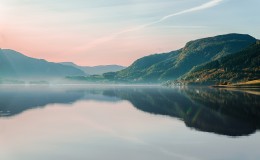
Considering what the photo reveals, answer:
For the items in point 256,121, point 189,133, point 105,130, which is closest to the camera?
point 189,133

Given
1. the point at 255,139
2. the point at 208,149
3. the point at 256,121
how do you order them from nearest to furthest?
the point at 208,149, the point at 255,139, the point at 256,121

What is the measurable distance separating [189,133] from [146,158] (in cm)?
1933

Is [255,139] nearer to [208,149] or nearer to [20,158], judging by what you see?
[208,149]

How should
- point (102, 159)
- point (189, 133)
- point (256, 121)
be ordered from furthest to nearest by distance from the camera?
point (256, 121)
point (189, 133)
point (102, 159)

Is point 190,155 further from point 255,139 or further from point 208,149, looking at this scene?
point 255,139

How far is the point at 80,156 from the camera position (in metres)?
41.0

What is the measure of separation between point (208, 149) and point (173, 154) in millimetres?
5436

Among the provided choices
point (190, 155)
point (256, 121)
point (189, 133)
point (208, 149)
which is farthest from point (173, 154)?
point (256, 121)

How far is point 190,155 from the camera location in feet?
136

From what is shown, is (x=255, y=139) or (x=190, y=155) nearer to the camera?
(x=190, y=155)

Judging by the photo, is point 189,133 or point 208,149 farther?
point 189,133

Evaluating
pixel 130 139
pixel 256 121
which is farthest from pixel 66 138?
pixel 256 121

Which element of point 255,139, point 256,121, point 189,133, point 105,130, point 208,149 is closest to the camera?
point 208,149

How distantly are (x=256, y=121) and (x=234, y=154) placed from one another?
3261 cm
